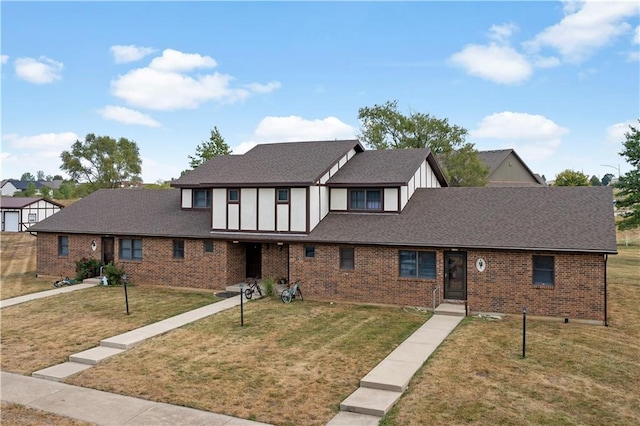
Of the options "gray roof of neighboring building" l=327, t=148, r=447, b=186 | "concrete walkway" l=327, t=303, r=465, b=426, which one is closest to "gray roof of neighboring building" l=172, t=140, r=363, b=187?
"gray roof of neighboring building" l=327, t=148, r=447, b=186

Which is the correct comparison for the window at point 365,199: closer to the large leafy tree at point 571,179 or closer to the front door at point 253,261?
the front door at point 253,261

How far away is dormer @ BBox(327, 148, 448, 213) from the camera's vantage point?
21312 millimetres

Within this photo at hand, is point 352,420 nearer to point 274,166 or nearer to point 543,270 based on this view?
point 543,270

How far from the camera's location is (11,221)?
54.0m

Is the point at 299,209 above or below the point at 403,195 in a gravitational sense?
below

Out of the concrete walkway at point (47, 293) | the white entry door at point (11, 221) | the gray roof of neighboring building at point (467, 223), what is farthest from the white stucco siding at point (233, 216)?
the white entry door at point (11, 221)

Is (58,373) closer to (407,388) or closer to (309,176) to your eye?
(407,388)

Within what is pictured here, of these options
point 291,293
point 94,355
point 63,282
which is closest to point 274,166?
point 291,293

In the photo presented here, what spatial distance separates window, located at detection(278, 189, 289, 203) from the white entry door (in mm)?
45384

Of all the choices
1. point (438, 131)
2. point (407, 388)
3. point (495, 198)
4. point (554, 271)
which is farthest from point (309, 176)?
point (438, 131)

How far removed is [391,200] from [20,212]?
160 ft

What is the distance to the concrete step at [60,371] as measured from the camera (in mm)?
11758

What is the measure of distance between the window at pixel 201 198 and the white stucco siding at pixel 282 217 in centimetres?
607

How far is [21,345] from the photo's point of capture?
14.5 metres
